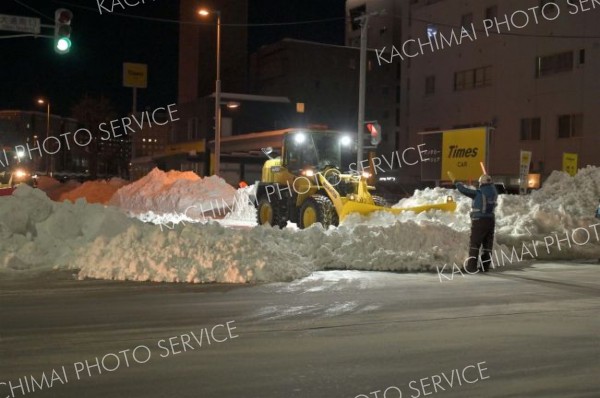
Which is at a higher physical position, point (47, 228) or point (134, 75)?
point (134, 75)

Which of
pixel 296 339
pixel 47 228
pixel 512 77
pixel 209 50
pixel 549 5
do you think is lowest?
pixel 296 339

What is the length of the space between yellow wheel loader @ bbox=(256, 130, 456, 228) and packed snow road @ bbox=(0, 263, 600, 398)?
6.39 metres

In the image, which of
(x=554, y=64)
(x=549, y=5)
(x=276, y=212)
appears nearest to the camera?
(x=276, y=212)

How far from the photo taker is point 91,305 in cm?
940

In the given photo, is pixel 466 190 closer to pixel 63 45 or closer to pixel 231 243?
pixel 231 243

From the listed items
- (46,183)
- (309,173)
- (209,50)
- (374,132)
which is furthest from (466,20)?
(309,173)

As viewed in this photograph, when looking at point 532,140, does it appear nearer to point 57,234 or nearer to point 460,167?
point 460,167

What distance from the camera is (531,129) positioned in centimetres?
4228

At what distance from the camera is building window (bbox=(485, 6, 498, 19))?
45.4 m

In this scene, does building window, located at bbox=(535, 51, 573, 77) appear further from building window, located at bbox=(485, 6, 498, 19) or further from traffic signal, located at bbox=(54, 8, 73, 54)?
traffic signal, located at bbox=(54, 8, 73, 54)

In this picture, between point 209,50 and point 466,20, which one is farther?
point 209,50

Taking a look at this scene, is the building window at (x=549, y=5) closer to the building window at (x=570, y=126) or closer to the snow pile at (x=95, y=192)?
the building window at (x=570, y=126)

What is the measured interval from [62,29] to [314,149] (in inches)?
303

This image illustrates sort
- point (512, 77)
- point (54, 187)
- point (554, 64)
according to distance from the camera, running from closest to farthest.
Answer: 1. point (554, 64)
2. point (512, 77)
3. point (54, 187)
